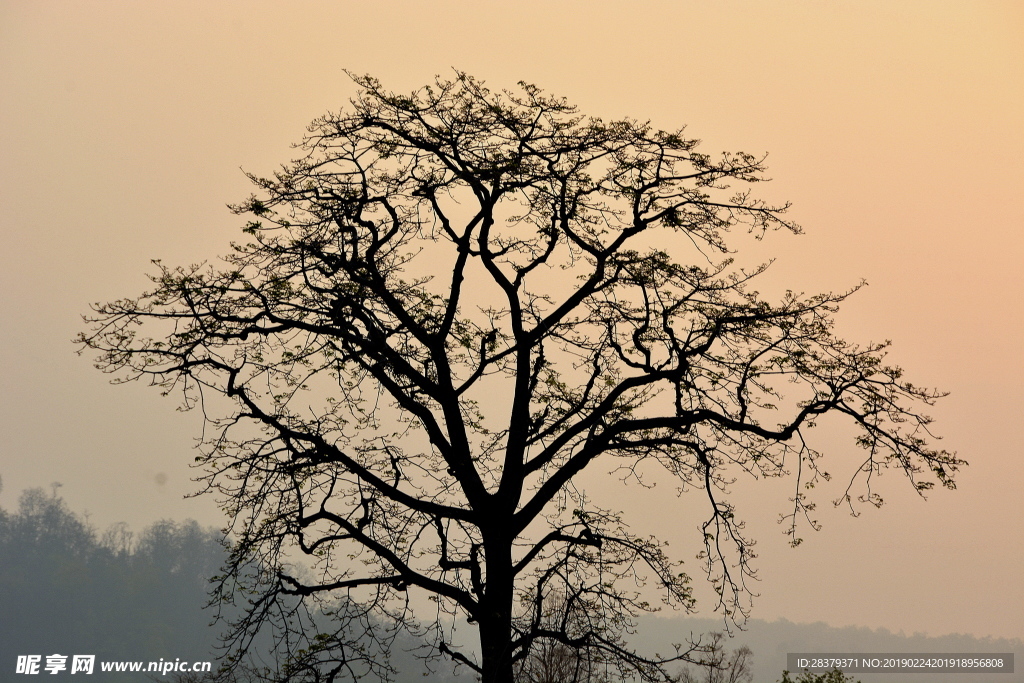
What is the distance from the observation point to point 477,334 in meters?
13.0

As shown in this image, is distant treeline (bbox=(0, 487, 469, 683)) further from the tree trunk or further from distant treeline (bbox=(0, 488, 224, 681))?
the tree trunk

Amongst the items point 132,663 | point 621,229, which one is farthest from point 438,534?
point 132,663

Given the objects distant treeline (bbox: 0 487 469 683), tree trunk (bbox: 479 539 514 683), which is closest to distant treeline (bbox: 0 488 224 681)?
distant treeline (bbox: 0 487 469 683)

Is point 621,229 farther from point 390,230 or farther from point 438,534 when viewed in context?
point 438,534

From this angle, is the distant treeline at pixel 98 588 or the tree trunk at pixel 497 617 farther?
the distant treeline at pixel 98 588

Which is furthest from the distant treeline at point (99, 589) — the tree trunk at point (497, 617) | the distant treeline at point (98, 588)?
the tree trunk at point (497, 617)

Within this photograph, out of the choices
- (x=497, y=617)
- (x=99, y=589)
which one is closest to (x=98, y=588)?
(x=99, y=589)

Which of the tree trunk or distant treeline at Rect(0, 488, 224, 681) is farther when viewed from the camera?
distant treeline at Rect(0, 488, 224, 681)

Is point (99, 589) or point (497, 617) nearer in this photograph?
point (497, 617)

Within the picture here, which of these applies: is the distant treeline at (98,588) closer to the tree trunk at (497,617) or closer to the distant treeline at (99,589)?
the distant treeline at (99,589)

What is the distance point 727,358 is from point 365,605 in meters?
5.52

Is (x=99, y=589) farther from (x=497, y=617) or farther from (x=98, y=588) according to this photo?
(x=497, y=617)

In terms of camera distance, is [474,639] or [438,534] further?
[474,639]

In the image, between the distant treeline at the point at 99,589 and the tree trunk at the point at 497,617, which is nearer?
the tree trunk at the point at 497,617
